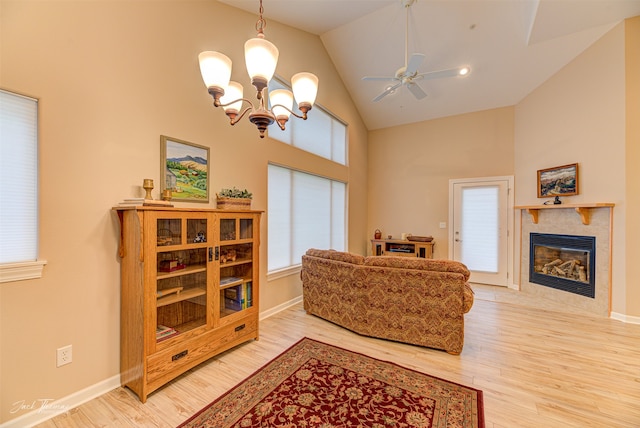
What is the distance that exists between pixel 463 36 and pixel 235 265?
4602 mm

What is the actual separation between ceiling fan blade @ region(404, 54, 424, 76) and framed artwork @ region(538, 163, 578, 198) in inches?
117

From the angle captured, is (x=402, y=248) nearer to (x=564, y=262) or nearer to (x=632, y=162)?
(x=564, y=262)

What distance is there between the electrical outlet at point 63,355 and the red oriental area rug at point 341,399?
98 cm

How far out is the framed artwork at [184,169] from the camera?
237cm

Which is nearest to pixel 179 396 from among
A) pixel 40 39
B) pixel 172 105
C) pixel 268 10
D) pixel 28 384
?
pixel 28 384

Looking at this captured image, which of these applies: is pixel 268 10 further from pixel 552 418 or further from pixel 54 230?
pixel 552 418

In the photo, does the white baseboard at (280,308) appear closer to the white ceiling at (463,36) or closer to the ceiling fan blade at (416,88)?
the ceiling fan blade at (416,88)

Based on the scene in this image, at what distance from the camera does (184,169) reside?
2.51 meters

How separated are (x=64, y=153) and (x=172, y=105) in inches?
37.4

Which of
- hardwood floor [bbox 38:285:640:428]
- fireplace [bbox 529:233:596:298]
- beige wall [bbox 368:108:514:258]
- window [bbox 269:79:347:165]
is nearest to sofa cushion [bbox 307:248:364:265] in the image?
hardwood floor [bbox 38:285:640:428]

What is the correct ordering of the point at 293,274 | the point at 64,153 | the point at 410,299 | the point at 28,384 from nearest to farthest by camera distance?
the point at 28,384 < the point at 64,153 < the point at 410,299 < the point at 293,274

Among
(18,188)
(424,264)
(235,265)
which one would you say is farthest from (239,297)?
(424,264)

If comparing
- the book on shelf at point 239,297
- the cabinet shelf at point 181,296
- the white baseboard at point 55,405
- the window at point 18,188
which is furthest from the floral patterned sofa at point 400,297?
the window at point 18,188

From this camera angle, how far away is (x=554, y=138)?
4227 millimetres
